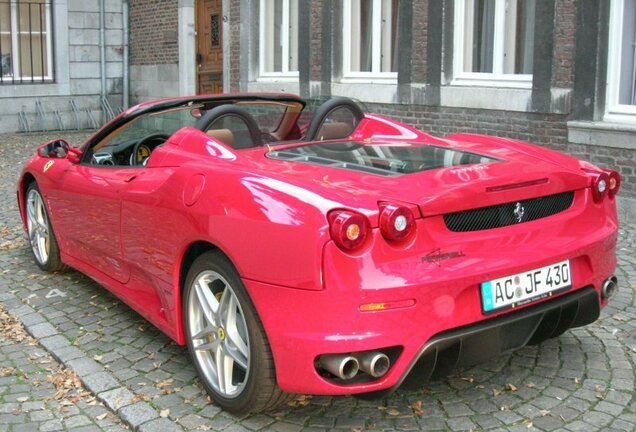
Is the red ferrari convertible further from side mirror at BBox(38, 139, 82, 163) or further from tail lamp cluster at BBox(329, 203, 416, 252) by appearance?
side mirror at BBox(38, 139, 82, 163)

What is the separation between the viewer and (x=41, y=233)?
623cm

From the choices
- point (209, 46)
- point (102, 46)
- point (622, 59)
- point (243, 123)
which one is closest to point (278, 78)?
point (209, 46)

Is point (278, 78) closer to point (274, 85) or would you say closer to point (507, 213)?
point (274, 85)

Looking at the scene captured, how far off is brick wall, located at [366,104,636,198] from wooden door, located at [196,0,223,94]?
5.02 meters

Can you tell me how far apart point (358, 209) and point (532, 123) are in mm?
6786

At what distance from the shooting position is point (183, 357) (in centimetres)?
449

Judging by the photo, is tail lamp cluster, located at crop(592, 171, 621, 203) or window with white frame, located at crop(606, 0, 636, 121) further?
window with white frame, located at crop(606, 0, 636, 121)

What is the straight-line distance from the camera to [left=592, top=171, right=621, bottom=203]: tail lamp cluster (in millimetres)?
3951

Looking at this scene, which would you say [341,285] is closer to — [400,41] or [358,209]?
[358,209]

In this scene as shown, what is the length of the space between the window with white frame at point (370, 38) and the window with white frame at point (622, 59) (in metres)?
3.83

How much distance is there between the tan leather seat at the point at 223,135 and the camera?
170 inches

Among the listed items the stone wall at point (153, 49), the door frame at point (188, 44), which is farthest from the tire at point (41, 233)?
the stone wall at point (153, 49)

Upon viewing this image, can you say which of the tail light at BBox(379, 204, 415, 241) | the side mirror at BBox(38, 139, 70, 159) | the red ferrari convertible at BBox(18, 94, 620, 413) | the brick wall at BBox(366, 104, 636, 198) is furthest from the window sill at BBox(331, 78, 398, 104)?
the tail light at BBox(379, 204, 415, 241)

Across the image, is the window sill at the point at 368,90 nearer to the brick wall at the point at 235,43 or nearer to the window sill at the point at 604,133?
the brick wall at the point at 235,43
